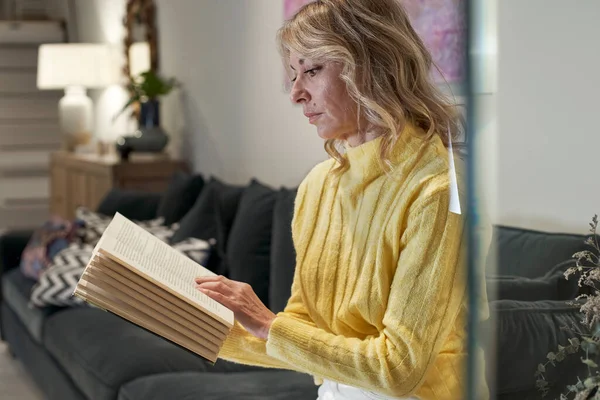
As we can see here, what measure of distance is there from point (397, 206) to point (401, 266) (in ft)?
0.27

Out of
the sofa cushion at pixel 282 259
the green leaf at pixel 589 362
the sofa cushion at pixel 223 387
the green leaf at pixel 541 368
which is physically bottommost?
the sofa cushion at pixel 223 387

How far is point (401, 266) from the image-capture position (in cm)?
105

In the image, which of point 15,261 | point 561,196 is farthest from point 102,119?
point 561,196

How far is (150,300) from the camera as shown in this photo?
107 centimetres

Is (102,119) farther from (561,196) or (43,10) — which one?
(561,196)

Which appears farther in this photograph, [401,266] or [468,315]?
[401,266]

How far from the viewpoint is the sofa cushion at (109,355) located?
218 centimetres

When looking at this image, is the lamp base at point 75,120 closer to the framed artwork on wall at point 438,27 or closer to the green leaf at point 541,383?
the framed artwork on wall at point 438,27

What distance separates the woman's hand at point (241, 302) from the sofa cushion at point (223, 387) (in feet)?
2.40

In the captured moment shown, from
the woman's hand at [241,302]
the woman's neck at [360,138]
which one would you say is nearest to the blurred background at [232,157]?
the woman's neck at [360,138]

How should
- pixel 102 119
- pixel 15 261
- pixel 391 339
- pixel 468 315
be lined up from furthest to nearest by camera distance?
pixel 102 119 < pixel 15 261 < pixel 391 339 < pixel 468 315

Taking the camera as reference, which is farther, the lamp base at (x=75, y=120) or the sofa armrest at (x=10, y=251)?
the lamp base at (x=75, y=120)

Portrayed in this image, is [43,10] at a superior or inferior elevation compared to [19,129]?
superior

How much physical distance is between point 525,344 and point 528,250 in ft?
0.22
